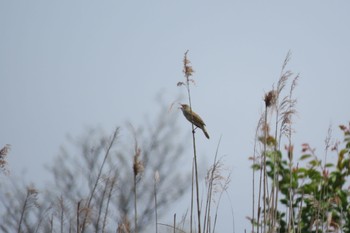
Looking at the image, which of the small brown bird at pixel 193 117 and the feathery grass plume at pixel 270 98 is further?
→ the small brown bird at pixel 193 117

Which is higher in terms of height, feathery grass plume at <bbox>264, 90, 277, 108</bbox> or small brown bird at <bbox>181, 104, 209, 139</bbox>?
small brown bird at <bbox>181, 104, 209, 139</bbox>

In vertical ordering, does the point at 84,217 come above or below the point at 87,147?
below

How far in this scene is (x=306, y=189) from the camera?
224 inches

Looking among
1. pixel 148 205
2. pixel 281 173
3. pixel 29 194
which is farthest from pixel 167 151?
pixel 29 194

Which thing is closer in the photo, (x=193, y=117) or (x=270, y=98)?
(x=270, y=98)

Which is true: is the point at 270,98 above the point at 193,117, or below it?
below

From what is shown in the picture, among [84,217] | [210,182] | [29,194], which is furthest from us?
[29,194]

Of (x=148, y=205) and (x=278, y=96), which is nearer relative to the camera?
(x=278, y=96)

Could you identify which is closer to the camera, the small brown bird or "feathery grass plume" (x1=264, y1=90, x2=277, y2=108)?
"feathery grass plume" (x1=264, y1=90, x2=277, y2=108)

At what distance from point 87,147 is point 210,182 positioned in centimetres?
1128

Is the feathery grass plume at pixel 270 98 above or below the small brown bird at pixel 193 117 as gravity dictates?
below

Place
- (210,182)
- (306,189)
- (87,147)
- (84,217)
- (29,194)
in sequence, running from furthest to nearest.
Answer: (87,147), (306,189), (29,194), (210,182), (84,217)

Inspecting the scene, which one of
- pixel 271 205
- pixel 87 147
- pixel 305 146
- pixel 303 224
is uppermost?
pixel 87 147

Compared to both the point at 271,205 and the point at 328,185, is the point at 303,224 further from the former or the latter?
the point at 271,205
